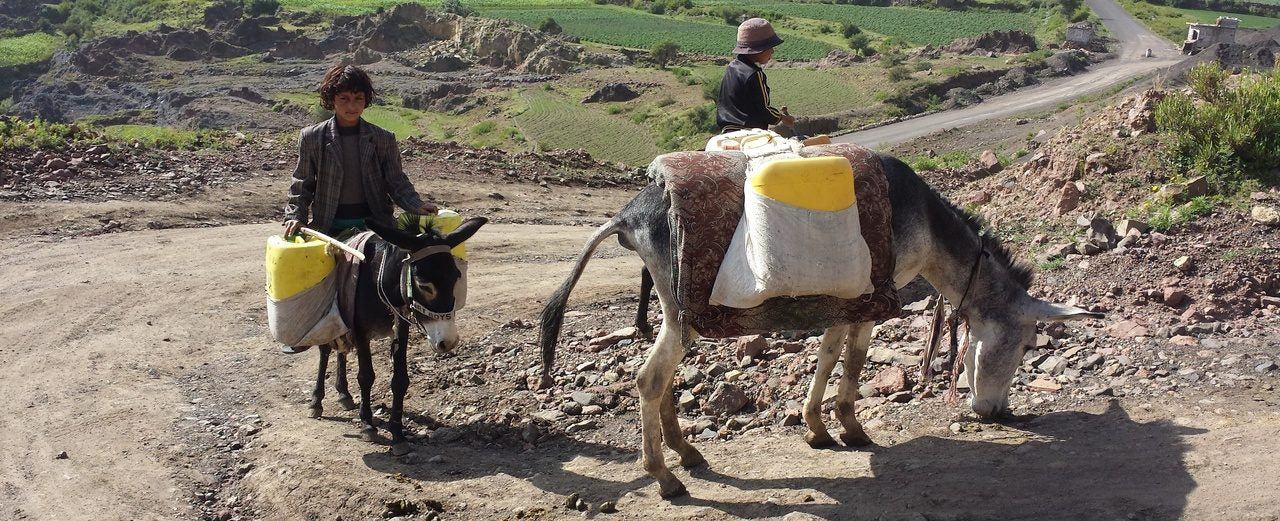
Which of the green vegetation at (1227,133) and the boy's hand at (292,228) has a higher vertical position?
the green vegetation at (1227,133)

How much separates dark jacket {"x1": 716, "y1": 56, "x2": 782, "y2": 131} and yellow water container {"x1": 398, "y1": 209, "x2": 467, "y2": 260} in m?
1.84

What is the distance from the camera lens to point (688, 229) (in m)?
5.23

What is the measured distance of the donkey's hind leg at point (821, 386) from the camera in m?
5.96

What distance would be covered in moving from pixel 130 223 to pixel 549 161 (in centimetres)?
792

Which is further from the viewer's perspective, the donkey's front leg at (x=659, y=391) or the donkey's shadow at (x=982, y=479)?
the donkey's front leg at (x=659, y=391)

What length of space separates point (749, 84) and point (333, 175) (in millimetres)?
2777

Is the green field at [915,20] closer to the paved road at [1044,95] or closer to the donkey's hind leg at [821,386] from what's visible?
the paved road at [1044,95]

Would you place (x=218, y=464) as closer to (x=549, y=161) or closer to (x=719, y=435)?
(x=719, y=435)

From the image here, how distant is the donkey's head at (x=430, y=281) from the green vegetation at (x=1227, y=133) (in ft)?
22.7

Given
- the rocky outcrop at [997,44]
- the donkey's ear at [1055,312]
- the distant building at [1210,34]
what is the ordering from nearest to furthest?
1. the donkey's ear at [1055,312]
2. the distant building at [1210,34]
3. the rocky outcrop at [997,44]

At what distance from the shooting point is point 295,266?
649 centimetres

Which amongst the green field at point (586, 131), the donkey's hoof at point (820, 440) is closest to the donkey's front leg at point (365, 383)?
the donkey's hoof at point (820, 440)

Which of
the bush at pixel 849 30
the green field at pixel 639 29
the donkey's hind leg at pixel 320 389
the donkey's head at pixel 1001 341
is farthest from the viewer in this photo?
the bush at pixel 849 30

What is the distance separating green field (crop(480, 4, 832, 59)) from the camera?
6144 centimetres
